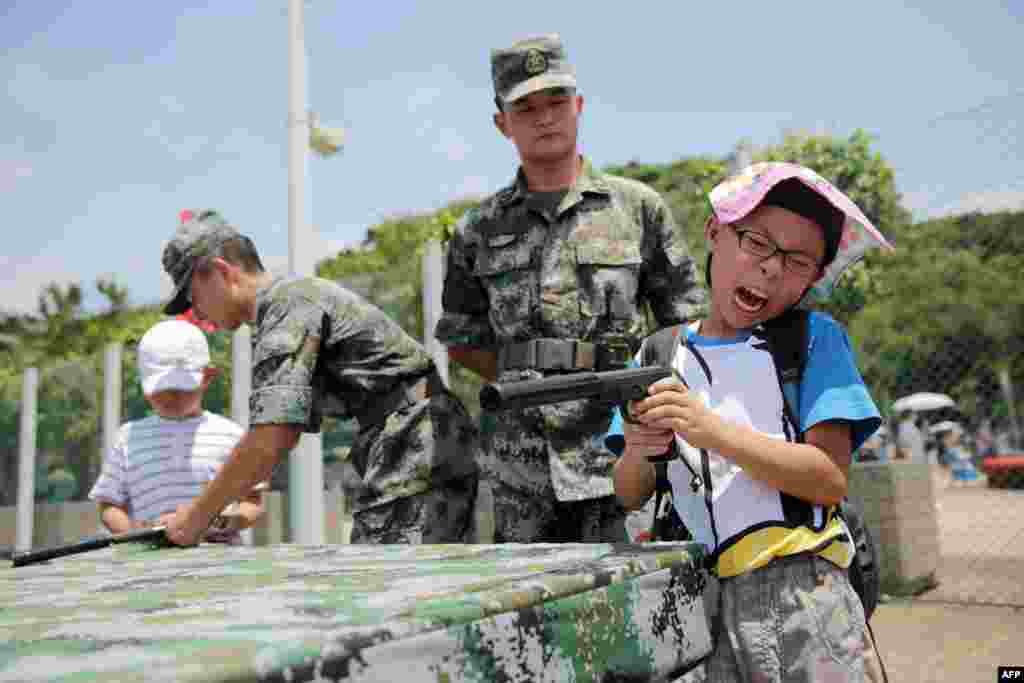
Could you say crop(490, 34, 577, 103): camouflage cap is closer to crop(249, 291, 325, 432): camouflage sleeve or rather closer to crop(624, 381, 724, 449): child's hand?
crop(249, 291, 325, 432): camouflage sleeve

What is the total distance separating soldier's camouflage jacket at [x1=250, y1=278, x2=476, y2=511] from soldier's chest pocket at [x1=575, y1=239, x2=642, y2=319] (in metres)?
0.52

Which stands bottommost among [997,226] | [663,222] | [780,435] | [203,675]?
[203,675]

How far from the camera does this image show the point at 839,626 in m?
1.36

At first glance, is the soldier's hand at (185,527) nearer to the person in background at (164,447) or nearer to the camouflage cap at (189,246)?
the camouflage cap at (189,246)

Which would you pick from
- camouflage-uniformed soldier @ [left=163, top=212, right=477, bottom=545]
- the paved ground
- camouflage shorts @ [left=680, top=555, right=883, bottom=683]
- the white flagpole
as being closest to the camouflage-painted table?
camouflage shorts @ [left=680, top=555, right=883, bottom=683]

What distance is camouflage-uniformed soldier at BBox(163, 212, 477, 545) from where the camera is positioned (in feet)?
7.68

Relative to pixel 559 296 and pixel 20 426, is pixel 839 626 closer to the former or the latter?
pixel 559 296

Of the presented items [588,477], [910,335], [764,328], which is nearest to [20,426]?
[588,477]

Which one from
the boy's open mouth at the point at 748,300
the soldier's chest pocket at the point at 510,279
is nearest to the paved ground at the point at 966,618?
the soldier's chest pocket at the point at 510,279

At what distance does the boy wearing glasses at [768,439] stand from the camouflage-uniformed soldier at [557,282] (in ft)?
2.00

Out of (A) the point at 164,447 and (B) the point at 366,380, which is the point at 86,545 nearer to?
(B) the point at 366,380

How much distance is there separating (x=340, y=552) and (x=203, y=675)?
39.9 inches

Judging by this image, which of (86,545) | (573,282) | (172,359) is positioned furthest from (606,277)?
(172,359)

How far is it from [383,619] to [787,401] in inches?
36.3
